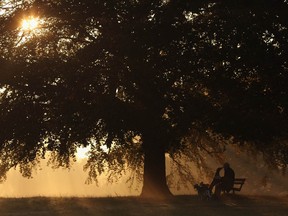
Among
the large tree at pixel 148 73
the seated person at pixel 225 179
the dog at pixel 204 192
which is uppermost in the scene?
the large tree at pixel 148 73

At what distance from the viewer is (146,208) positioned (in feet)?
66.1

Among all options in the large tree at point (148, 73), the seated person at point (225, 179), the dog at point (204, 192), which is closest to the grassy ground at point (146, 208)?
the dog at point (204, 192)

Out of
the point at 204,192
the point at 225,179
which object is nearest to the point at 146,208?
the point at 204,192

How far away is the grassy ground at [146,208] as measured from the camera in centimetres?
1858

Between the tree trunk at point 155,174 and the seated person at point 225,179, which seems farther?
the tree trunk at point 155,174

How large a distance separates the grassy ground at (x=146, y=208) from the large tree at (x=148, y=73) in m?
2.77

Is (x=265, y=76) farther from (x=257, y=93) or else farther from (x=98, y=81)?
(x=98, y=81)

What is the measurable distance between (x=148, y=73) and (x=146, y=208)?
562cm

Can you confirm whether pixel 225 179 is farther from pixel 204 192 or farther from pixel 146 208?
pixel 146 208

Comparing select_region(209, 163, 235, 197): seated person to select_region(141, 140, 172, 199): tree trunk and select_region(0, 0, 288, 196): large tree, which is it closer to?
select_region(0, 0, 288, 196): large tree

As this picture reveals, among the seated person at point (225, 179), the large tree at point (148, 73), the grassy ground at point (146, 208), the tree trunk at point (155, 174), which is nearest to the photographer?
the grassy ground at point (146, 208)

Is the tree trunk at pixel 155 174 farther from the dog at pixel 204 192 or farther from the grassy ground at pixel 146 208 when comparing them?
the grassy ground at pixel 146 208

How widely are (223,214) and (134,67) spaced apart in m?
7.59

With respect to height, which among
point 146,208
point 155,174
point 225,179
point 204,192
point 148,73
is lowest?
point 146,208
